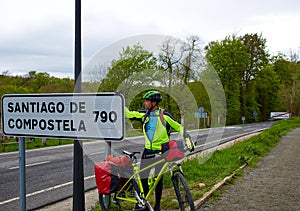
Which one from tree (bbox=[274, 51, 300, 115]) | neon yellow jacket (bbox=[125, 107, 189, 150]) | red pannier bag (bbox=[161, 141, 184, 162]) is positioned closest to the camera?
red pannier bag (bbox=[161, 141, 184, 162])

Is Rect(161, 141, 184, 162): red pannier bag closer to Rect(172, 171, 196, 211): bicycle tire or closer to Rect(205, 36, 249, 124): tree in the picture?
Rect(172, 171, 196, 211): bicycle tire

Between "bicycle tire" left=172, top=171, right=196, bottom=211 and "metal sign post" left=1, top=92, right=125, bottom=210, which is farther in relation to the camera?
"bicycle tire" left=172, top=171, right=196, bottom=211

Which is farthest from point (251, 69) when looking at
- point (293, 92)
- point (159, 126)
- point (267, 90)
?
point (159, 126)

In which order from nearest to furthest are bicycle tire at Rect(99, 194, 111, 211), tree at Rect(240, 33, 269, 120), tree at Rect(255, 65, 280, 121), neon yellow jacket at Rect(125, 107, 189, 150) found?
1. neon yellow jacket at Rect(125, 107, 189, 150)
2. bicycle tire at Rect(99, 194, 111, 211)
3. tree at Rect(240, 33, 269, 120)
4. tree at Rect(255, 65, 280, 121)

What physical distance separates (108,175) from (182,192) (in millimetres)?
1031

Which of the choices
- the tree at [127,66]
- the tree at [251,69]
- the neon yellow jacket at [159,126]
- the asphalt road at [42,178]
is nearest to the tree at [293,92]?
the tree at [251,69]

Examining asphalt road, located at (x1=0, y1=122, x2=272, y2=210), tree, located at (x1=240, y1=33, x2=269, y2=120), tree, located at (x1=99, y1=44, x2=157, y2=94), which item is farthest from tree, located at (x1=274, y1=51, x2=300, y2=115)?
tree, located at (x1=99, y1=44, x2=157, y2=94)

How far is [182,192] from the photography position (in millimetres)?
5160

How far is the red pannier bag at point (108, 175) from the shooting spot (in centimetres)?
505

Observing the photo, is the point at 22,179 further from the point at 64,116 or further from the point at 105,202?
the point at 105,202

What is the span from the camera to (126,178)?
5.25 metres

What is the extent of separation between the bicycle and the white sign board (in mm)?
1721

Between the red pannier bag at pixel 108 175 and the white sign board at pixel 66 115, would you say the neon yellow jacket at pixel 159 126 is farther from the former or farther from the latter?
the white sign board at pixel 66 115

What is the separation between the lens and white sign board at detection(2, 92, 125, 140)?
3496mm
